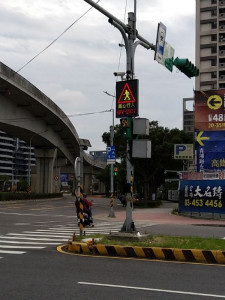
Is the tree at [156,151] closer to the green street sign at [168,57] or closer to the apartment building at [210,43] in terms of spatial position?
the green street sign at [168,57]

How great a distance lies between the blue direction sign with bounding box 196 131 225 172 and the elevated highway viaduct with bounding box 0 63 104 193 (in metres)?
9.69

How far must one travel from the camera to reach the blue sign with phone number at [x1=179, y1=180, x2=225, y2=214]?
2830 cm

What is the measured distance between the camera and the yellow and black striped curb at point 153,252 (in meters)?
10.6

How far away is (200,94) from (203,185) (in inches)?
327

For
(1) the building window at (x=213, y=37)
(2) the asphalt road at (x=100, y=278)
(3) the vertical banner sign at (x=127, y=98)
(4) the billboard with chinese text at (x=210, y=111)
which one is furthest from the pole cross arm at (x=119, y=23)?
(1) the building window at (x=213, y=37)

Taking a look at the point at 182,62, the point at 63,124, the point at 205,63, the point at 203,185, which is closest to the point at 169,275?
the point at 182,62

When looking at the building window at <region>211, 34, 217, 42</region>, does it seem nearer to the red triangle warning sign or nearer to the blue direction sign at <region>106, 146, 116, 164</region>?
the blue direction sign at <region>106, 146, 116, 164</region>

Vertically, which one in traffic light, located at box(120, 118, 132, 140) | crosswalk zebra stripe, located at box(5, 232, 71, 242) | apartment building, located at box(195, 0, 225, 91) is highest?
apartment building, located at box(195, 0, 225, 91)

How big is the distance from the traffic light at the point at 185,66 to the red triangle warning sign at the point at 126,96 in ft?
5.31

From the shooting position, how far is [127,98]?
1356 centimetres

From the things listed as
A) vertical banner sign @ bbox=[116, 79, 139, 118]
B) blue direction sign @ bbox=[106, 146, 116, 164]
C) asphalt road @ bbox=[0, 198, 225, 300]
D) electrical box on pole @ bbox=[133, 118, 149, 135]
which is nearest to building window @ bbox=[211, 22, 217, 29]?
blue direction sign @ bbox=[106, 146, 116, 164]

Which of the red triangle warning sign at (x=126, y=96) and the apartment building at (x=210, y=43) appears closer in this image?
the red triangle warning sign at (x=126, y=96)

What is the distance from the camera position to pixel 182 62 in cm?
1266

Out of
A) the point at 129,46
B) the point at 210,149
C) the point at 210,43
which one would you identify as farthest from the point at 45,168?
the point at 129,46
